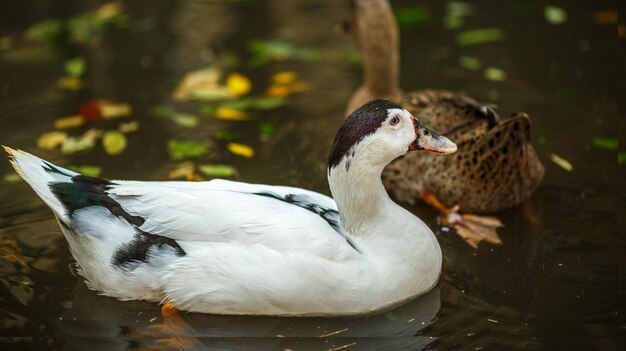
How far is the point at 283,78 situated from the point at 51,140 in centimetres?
209

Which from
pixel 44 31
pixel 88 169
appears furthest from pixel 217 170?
pixel 44 31

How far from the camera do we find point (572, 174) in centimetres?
604

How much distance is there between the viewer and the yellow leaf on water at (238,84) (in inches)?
287

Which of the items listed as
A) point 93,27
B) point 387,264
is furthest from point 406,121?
point 93,27

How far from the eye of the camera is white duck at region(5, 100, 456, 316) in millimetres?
4305

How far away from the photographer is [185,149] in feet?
20.7

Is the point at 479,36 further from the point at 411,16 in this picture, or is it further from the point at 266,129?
the point at 266,129

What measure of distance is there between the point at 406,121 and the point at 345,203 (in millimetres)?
540

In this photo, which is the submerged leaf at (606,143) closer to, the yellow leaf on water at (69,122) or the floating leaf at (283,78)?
the floating leaf at (283,78)

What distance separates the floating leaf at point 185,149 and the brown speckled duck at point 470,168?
1418 mm

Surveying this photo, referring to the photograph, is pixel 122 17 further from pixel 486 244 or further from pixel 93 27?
pixel 486 244

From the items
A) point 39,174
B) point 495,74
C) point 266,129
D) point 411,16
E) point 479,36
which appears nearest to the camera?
point 39,174

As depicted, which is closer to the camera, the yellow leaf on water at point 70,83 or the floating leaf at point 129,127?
the floating leaf at point 129,127

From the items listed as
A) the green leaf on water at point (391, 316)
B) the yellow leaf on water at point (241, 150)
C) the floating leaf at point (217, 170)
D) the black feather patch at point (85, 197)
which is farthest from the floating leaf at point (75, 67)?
the green leaf on water at point (391, 316)
